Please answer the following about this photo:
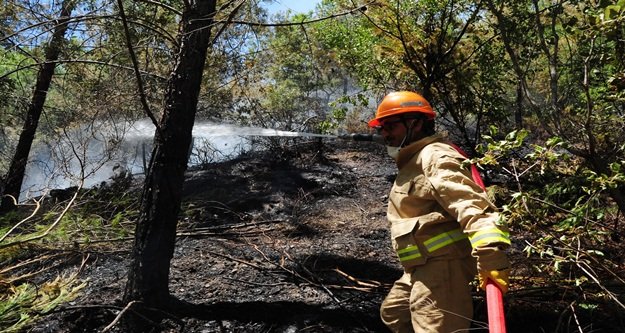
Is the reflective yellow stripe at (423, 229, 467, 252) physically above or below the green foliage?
above

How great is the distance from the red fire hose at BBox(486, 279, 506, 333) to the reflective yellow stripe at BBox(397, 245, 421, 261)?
0.49 m

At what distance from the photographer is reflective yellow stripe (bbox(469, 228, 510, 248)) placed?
1.96 metres

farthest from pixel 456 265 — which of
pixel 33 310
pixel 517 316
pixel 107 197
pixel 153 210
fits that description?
pixel 107 197

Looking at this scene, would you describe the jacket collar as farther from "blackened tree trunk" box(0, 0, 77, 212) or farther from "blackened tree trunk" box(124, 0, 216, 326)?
"blackened tree trunk" box(0, 0, 77, 212)

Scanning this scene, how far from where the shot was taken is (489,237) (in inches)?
77.4

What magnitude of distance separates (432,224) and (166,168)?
76.1 inches

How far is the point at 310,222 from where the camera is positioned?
6059mm

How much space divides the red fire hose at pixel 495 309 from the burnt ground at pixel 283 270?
915 millimetres

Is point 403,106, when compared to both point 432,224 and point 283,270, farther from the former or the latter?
point 283,270

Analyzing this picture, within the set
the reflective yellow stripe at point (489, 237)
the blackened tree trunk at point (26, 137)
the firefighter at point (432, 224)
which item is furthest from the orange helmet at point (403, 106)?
the blackened tree trunk at point (26, 137)

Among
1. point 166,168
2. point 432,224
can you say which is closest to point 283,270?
point 166,168

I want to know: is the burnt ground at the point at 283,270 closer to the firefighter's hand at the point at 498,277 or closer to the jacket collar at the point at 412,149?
the firefighter's hand at the point at 498,277

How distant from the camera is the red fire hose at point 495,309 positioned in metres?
1.66

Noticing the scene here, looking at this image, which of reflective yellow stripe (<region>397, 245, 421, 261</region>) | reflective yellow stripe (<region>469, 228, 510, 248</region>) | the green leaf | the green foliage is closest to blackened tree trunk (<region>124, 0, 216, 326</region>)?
the green foliage
